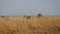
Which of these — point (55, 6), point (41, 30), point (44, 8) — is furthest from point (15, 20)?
point (55, 6)

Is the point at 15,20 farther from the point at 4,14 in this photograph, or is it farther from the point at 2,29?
the point at 4,14

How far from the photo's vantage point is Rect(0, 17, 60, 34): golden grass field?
939 millimetres

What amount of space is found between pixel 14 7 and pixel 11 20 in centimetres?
39

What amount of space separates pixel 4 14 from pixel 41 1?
0.56 meters

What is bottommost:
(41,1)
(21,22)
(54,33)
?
(54,33)

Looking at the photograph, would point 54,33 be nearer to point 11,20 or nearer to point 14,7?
point 11,20

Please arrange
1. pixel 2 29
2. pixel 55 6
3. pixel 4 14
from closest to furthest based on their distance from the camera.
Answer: pixel 2 29, pixel 4 14, pixel 55 6

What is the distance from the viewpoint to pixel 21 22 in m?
1.00

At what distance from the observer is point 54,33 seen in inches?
38.0

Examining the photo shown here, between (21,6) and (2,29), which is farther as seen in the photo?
(21,6)

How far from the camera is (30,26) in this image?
0.98 meters

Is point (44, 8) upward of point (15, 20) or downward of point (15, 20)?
upward

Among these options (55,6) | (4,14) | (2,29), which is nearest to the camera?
(2,29)

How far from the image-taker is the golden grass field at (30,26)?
3.08 feet
